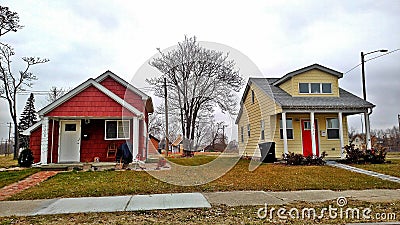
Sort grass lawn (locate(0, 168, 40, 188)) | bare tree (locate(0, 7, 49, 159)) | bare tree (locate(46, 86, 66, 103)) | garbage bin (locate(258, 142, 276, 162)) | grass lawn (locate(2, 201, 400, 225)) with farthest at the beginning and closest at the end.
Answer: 1. bare tree (locate(46, 86, 66, 103))
2. bare tree (locate(0, 7, 49, 159))
3. garbage bin (locate(258, 142, 276, 162))
4. grass lawn (locate(0, 168, 40, 188))
5. grass lawn (locate(2, 201, 400, 225))

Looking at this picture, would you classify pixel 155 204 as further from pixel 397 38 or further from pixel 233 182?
pixel 397 38

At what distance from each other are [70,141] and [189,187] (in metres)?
8.64

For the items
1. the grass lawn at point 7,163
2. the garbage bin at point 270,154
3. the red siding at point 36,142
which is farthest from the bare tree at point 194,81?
the grass lawn at point 7,163

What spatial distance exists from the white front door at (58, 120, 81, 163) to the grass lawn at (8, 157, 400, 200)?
412cm

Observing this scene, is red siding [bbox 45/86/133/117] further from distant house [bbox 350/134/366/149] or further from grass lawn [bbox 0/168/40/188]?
distant house [bbox 350/134/366/149]

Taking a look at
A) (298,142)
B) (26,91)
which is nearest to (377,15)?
(298,142)

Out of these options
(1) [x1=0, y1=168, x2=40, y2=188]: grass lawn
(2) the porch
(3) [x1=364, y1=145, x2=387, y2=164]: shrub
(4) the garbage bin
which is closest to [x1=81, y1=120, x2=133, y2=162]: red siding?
(1) [x1=0, y1=168, x2=40, y2=188]: grass lawn

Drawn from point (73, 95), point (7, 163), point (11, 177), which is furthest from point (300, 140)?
point (7, 163)

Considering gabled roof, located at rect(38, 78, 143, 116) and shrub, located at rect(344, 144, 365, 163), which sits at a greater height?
gabled roof, located at rect(38, 78, 143, 116)

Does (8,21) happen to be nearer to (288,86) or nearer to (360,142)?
(288,86)

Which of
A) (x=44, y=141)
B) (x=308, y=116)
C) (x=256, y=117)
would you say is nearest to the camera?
(x=44, y=141)

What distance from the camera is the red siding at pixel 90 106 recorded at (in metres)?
14.1

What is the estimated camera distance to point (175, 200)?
6.97 metres

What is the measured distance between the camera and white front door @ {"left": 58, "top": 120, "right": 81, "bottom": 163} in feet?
48.7
